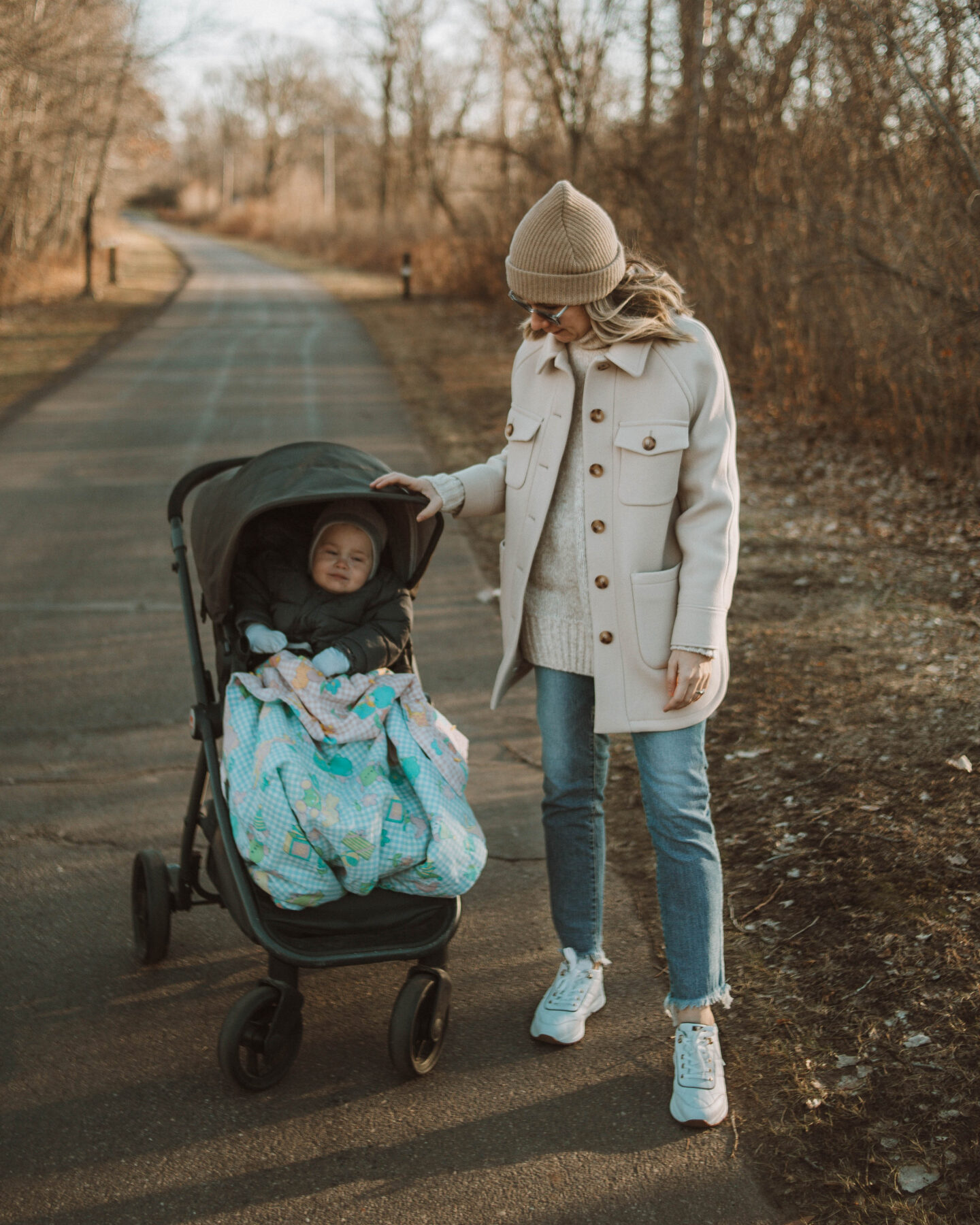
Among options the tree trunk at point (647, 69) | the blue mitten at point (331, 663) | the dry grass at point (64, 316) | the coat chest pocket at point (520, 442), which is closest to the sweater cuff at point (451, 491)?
the coat chest pocket at point (520, 442)

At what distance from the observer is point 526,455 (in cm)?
298

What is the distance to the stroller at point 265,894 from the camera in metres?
2.92

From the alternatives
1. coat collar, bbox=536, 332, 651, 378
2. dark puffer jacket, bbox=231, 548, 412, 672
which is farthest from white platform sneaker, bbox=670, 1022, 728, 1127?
coat collar, bbox=536, 332, 651, 378

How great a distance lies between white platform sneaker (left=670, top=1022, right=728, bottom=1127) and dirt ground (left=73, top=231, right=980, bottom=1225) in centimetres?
7

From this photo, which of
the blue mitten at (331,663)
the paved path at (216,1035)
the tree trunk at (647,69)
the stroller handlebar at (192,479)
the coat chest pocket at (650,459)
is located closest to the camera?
the paved path at (216,1035)

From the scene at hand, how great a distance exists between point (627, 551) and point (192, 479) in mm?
1568

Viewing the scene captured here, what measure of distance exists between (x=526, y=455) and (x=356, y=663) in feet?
2.51

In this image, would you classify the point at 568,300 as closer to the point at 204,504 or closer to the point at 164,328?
the point at 204,504

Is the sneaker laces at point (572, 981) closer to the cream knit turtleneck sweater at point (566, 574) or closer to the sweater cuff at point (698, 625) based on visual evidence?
the cream knit turtleneck sweater at point (566, 574)

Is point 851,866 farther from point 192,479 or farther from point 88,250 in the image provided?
point 88,250

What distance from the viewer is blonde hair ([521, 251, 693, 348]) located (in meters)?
2.70

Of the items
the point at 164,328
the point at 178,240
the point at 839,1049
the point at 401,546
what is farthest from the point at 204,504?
the point at 178,240

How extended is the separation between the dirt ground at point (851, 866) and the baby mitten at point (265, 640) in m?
1.50

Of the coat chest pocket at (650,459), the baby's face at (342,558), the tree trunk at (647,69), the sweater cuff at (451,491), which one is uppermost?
the tree trunk at (647,69)
